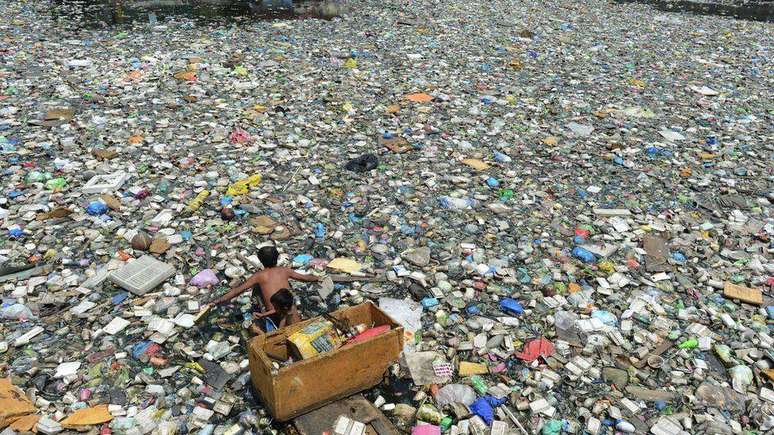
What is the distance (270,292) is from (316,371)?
0.85m

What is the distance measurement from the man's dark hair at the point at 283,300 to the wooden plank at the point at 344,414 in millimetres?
704

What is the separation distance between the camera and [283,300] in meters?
3.56

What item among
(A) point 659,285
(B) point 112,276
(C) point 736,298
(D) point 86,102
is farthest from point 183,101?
(C) point 736,298

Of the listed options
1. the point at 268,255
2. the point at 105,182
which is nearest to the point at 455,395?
the point at 268,255

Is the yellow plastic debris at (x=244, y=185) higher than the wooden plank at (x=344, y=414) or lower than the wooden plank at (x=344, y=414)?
higher

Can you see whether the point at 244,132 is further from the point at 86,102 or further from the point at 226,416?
the point at 226,416

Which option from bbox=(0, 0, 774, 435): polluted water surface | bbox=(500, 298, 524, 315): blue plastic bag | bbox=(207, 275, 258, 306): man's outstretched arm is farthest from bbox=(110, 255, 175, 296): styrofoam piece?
bbox=(500, 298, 524, 315): blue plastic bag

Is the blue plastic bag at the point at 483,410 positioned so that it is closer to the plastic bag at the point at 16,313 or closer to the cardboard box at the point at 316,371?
the cardboard box at the point at 316,371

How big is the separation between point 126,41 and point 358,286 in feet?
27.4

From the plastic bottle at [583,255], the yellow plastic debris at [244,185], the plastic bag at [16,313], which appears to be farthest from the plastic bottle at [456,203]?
the plastic bag at [16,313]

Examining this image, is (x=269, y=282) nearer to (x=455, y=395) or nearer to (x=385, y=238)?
(x=455, y=395)

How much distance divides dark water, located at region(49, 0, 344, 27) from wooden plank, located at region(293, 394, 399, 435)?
10.9 m

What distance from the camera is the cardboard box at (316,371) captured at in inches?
119

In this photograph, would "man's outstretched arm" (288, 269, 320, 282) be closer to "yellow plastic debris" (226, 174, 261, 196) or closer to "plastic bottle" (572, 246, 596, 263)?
"yellow plastic debris" (226, 174, 261, 196)
